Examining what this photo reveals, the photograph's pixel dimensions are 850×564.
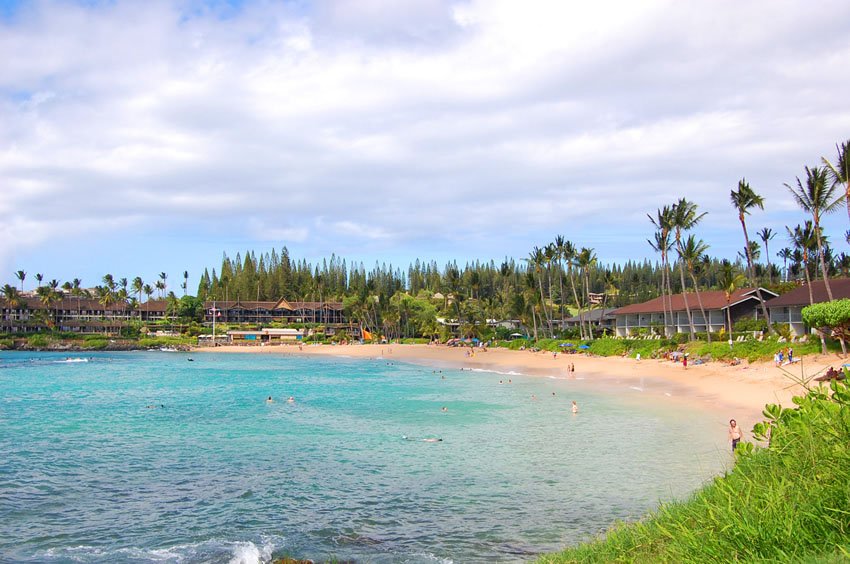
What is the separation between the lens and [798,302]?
46.7m

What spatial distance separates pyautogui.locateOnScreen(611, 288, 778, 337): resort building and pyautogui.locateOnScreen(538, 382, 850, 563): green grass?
45.4 m

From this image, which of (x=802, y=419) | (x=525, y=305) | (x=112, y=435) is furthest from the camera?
(x=525, y=305)

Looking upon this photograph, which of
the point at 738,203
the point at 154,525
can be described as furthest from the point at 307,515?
the point at 738,203

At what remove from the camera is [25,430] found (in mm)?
25391

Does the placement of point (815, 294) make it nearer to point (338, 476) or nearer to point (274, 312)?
point (338, 476)

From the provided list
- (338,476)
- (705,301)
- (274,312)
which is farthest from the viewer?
(274,312)

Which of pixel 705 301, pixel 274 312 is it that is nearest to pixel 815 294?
pixel 705 301

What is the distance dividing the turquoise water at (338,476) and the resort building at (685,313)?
2903cm

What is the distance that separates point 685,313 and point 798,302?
15799mm

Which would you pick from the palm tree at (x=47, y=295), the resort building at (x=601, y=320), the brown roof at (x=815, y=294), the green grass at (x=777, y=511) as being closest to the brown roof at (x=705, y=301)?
the resort building at (x=601, y=320)

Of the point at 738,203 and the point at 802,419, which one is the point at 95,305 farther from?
the point at 802,419

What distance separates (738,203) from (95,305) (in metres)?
127

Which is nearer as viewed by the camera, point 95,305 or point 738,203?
point 738,203

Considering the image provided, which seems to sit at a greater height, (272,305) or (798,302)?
(272,305)
